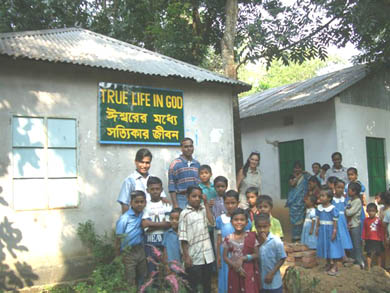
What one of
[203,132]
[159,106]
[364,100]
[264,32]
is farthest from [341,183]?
[364,100]

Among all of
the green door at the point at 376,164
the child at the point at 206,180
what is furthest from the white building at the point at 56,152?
the green door at the point at 376,164

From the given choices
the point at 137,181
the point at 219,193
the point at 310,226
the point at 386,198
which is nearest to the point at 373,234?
the point at 386,198

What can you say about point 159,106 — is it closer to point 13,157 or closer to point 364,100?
point 13,157

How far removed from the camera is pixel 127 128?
5.76m

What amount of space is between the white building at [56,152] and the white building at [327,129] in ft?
15.1

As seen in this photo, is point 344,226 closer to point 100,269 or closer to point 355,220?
point 355,220

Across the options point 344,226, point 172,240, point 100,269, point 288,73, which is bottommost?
point 100,269

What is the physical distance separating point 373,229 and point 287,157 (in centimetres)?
472

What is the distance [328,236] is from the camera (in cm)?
546

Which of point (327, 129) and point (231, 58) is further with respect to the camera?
point (327, 129)

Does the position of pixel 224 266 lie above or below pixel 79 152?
below

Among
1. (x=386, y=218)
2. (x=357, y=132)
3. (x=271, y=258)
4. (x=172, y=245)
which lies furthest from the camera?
(x=357, y=132)

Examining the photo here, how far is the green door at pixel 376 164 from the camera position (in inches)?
388

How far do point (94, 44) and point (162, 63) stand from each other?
44.4 inches
